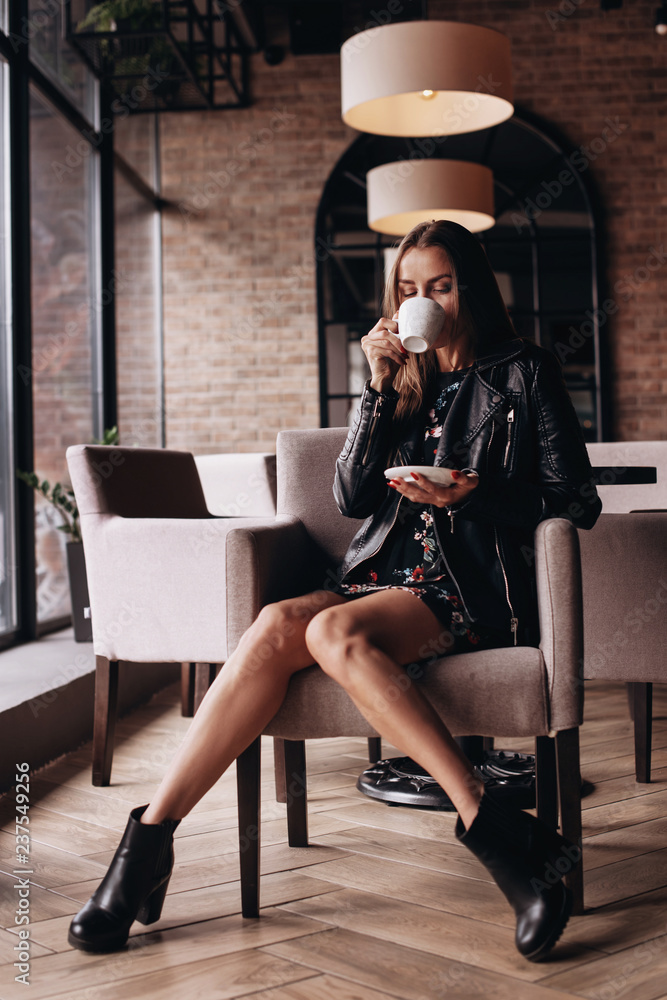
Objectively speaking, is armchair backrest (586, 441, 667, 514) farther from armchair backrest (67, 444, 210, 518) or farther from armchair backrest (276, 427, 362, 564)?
armchair backrest (67, 444, 210, 518)

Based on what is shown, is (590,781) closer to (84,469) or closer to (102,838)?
(102,838)

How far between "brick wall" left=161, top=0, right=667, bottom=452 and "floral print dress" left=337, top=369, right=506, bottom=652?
4.33 m

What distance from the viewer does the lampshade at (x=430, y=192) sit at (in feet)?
12.8

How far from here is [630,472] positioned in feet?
9.60

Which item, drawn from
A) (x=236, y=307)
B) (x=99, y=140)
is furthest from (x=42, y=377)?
(x=236, y=307)

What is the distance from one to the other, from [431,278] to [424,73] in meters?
1.05

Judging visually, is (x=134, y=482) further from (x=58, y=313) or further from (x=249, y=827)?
(x=58, y=313)

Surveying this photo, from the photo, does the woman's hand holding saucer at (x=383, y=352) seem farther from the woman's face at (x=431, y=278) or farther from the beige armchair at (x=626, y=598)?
the beige armchair at (x=626, y=598)

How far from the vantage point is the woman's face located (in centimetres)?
187

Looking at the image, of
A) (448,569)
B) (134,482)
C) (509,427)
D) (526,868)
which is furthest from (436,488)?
(134,482)

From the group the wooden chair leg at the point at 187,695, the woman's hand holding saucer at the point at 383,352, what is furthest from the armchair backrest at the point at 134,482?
the woman's hand holding saucer at the point at 383,352

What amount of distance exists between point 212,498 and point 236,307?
2.78m

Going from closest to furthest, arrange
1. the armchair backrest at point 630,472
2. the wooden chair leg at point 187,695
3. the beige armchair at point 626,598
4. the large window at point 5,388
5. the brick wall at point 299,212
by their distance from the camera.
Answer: the beige armchair at point 626,598
the armchair backrest at point 630,472
the wooden chair leg at point 187,695
the large window at point 5,388
the brick wall at point 299,212

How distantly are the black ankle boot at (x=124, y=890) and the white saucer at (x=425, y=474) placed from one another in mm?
679
